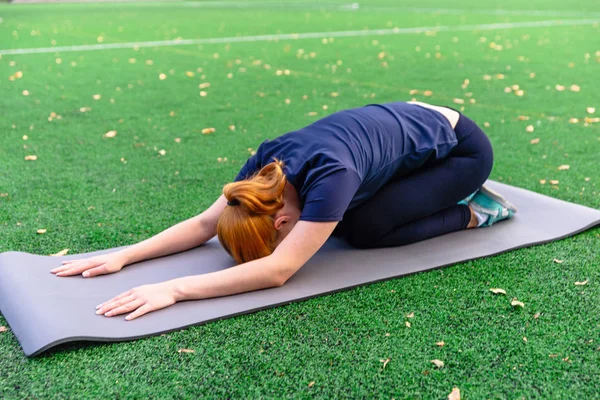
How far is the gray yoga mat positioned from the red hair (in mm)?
211

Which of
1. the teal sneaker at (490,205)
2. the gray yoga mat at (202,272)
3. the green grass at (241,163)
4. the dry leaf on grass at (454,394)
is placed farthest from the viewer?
the teal sneaker at (490,205)

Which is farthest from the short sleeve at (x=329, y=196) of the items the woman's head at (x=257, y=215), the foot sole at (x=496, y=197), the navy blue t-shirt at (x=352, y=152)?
the foot sole at (x=496, y=197)

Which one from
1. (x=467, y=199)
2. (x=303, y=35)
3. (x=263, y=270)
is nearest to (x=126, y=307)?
(x=263, y=270)

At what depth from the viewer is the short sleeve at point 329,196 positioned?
2635 mm

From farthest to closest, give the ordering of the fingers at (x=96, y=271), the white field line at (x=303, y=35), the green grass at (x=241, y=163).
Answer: the white field line at (x=303, y=35) < the fingers at (x=96, y=271) < the green grass at (x=241, y=163)

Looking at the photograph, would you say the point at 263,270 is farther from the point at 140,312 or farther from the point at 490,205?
the point at 490,205

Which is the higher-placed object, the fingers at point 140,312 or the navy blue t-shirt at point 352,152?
the navy blue t-shirt at point 352,152

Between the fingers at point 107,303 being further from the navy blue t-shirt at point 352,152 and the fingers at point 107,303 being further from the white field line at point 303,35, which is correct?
the white field line at point 303,35

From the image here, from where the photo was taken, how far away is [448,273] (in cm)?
307

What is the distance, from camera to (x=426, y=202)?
3.35 m

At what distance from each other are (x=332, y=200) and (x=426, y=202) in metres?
0.89

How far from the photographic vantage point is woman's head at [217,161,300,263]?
2.71 meters

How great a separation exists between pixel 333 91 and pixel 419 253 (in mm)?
4749

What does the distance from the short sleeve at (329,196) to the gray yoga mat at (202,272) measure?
40cm
